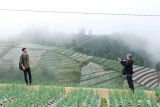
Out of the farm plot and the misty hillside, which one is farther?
the misty hillside

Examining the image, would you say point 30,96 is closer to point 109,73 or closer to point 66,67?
point 109,73

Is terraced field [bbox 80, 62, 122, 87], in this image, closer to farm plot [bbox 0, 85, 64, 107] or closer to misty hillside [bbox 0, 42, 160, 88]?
misty hillside [bbox 0, 42, 160, 88]

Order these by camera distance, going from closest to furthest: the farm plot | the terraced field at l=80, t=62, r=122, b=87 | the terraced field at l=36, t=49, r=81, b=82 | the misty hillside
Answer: the farm plot
the terraced field at l=80, t=62, r=122, b=87
the misty hillside
the terraced field at l=36, t=49, r=81, b=82

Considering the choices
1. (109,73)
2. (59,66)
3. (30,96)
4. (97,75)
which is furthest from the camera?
(59,66)

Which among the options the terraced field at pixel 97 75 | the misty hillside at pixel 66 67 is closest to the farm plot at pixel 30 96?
the misty hillside at pixel 66 67

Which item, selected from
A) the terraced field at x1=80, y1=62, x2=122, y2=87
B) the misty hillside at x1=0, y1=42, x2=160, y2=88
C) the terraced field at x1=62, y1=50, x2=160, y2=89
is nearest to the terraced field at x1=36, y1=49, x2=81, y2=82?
the misty hillside at x1=0, y1=42, x2=160, y2=88

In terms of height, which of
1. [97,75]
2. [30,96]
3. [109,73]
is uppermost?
[109,73]

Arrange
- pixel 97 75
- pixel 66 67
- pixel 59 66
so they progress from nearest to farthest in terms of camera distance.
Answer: pixel 97 75
pixel 59 66
pixel 66 67

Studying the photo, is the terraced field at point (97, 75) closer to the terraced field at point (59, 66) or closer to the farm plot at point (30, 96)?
the terraced field at point (59, 66)

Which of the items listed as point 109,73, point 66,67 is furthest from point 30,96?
point 66,67

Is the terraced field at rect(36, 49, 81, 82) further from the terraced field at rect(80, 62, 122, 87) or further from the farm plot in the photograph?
the farm plot

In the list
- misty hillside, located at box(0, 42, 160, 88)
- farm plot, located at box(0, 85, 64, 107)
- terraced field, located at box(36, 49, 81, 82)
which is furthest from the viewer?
terraced field, located at box(36, 49, 81, 82)

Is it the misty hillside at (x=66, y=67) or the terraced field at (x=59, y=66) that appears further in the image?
the terraced field at (x=59, y=66)

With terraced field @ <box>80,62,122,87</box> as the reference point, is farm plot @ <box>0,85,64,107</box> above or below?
below
